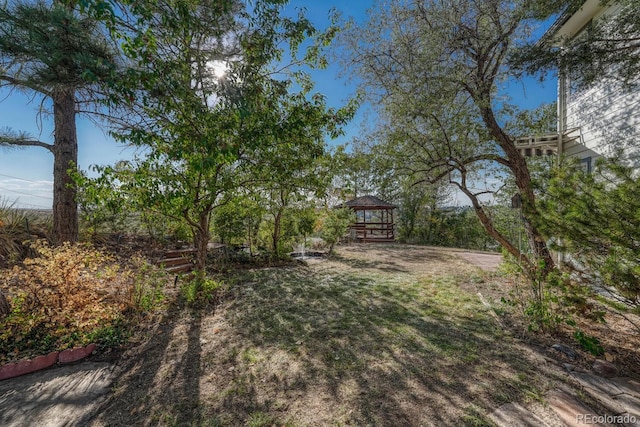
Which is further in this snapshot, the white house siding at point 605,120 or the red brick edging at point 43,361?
the white house siding at point 605,120

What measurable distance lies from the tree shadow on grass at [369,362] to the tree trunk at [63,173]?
13.2ft

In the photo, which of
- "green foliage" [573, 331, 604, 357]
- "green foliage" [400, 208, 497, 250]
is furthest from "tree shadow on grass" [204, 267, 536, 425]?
"green foliage" [400, 208, 497, 250]

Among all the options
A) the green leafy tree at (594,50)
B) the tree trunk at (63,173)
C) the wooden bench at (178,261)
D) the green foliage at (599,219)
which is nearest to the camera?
the green foliage at (599,219)

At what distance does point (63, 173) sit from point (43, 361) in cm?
431

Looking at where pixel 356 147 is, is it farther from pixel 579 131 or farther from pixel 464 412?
pixel 464 412

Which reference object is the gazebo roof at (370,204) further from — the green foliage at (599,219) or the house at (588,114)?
the green foliage at (599,219)

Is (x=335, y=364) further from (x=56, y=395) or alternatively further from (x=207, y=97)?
(x=207, y=97)

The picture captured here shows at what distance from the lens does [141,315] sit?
3.75 metres

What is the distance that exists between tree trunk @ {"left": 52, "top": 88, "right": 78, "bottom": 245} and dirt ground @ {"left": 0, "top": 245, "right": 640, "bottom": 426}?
344 centimetres

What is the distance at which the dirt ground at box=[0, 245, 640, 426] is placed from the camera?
1962mm

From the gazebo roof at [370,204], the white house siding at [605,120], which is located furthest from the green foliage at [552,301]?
the gazebo roof at [370,204]

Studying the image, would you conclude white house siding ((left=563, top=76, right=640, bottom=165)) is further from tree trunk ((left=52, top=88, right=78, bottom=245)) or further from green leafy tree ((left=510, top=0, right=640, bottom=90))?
tree trunk ((left=52, top=88, right=78, bottom=245))

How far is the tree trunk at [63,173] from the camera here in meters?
5.35

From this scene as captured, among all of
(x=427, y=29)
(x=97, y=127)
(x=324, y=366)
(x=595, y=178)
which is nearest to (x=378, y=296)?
(x=324, y=366)
